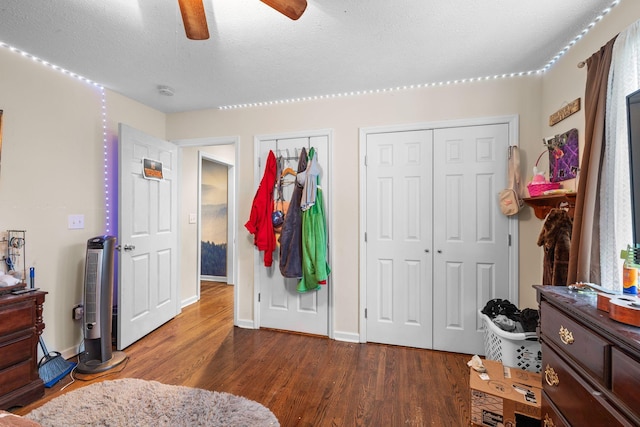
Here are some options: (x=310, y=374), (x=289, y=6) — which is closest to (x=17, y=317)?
(x=310, y=374)

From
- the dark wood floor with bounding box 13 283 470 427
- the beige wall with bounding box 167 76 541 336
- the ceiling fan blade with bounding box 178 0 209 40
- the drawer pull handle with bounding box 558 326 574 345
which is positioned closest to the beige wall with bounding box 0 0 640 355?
the beige wall with bounding box 167 76 541 336

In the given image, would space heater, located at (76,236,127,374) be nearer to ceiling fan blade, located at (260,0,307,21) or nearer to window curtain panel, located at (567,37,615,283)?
ceiling fan blade, located at (260,0,307,21)

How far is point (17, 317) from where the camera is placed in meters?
1.78

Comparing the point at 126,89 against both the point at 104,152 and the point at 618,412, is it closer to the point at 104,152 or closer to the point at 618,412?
the point at 104,152

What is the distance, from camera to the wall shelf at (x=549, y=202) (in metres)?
1.80

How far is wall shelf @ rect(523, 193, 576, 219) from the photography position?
180 cm

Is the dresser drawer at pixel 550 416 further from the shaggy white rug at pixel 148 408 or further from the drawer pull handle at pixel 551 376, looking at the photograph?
the shaggy white rug at pixel 148 408

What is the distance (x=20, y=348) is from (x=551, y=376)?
2945 mm

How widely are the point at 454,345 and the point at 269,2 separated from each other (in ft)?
9.25

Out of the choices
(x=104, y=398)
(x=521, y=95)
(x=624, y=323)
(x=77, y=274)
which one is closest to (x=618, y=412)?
(x=624, y=323)

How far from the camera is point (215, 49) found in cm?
199

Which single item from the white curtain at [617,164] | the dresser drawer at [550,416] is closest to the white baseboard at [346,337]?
the dresser drawer at [550,416]

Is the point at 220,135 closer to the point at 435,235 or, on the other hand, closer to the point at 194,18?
the point at 194,18

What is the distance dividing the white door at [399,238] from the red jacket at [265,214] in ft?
3.13
